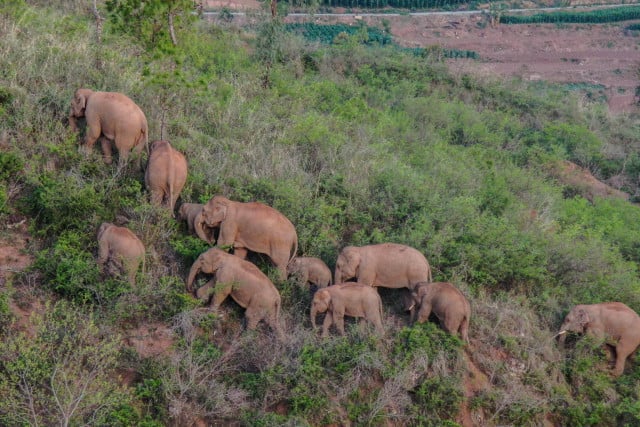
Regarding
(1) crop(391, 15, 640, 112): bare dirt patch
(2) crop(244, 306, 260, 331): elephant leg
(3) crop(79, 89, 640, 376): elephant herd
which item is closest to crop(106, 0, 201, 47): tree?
(3) crop(79, 89, 640, 376): elephant herd

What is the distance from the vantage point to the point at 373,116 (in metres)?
17.3

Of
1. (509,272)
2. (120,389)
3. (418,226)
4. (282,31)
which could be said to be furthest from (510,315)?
(282,31)

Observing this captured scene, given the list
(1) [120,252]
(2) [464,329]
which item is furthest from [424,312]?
(1) [120,252]

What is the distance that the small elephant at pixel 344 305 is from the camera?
29.7 feet

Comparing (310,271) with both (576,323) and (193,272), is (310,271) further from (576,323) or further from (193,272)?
(576,323)

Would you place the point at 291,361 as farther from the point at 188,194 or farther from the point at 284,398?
the point at 188,194

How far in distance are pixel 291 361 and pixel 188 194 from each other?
3541 mm

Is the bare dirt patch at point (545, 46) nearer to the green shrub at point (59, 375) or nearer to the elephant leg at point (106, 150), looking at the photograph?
the elephant leg at point (106, 150)

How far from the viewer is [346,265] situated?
32.2 feet

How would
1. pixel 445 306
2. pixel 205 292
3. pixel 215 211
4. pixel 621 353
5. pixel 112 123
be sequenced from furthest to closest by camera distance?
pixel 112 123, pixel 621 353, pixel 215 211, pixel 445 306, pixel 205 292

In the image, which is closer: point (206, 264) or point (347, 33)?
point (206, 264)

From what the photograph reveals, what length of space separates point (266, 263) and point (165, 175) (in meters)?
1.96

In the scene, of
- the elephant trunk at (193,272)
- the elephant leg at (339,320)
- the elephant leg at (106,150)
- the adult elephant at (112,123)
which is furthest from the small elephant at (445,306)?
the elephant leg at (106,150)

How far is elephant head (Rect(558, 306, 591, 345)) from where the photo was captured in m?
10.2
